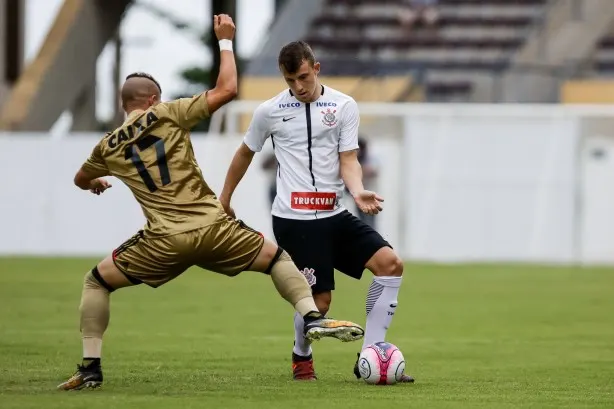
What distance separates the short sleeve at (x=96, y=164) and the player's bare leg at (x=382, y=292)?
1.69 meters

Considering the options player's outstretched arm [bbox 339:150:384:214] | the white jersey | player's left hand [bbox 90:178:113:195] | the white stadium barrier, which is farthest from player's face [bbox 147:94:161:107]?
the white stadium barrier

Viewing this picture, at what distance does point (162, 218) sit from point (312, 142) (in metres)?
1.17

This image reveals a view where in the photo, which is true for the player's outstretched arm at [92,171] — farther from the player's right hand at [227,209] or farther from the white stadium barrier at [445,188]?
the white stadium barrier at [445,188]

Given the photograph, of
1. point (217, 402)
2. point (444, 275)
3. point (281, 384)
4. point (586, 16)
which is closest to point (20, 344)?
point (281, 384)

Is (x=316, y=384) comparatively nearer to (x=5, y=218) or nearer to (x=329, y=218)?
(x=329, y=218)

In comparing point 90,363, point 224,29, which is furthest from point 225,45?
point 90,363

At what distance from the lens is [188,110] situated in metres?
8.36

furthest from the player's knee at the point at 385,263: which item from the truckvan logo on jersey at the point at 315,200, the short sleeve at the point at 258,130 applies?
the short sleeve at the point at 258,130

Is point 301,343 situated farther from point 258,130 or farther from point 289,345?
point 289,345

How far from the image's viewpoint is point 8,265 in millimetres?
22469

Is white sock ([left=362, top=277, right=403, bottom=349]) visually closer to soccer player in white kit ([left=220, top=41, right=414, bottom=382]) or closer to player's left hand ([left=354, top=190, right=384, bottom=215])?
soccer player in white kit ([left=220, top=41, right=414, bottom=382])

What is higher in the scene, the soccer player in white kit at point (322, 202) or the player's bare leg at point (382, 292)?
the soccer player in white kit at point (322, 202)

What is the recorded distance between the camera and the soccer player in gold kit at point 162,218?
8.40m

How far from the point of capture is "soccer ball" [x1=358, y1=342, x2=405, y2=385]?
8.88m
